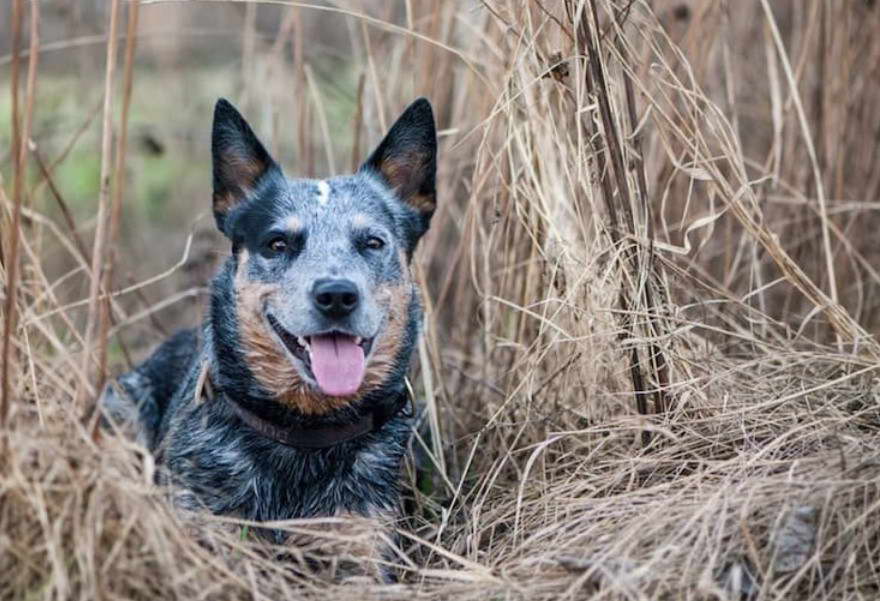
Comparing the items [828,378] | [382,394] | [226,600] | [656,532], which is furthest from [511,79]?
[226,600]

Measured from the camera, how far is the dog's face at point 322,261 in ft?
10.8

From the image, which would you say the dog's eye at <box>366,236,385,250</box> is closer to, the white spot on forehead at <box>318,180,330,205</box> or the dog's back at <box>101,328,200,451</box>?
the white spot on forehead at <box>318,180,330,205</box>

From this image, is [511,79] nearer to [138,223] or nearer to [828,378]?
[828,378]

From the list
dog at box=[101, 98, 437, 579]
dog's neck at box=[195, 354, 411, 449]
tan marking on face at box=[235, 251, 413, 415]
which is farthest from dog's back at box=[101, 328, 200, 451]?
tan marking on face at box=[235, 251, 413, 415]

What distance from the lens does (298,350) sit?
132 inches

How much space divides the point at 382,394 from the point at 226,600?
988mm

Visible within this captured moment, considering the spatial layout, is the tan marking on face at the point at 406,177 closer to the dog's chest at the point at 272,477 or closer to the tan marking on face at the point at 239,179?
the tan marking on face at the point at 239,179

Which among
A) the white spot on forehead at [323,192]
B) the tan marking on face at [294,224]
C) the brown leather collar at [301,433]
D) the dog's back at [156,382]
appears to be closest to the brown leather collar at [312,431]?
the brown leather collar at [301,433]

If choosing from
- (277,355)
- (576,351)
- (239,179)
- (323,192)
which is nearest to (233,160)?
(239,179)

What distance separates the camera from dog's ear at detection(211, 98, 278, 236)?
3.58m

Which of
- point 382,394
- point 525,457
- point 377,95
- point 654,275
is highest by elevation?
point 377,95

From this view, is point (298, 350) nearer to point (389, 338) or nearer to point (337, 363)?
point (337, 363)

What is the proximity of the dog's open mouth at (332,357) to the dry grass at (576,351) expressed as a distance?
408 mm

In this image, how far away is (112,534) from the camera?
2.58m
